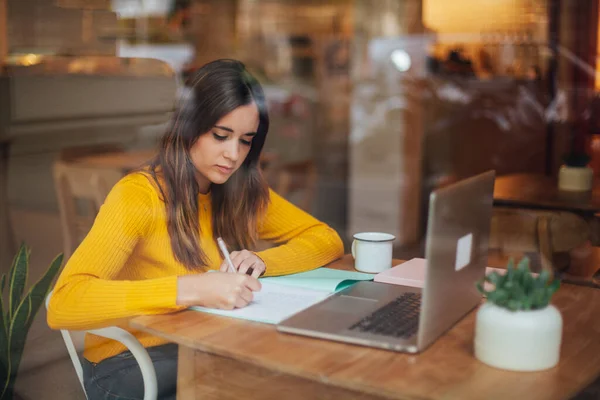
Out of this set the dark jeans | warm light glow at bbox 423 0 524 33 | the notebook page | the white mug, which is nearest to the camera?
the notebook page

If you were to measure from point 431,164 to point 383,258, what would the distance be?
7.42ft

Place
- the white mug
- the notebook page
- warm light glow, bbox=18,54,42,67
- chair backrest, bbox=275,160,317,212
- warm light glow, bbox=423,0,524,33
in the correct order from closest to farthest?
the notebook page, the white mug, warm light glow, bbox=18,54,42,67, warm light glow, bbox=423,0,524,33, chair backrest, bbox=275,160,317,212

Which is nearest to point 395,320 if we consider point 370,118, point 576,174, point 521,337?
point 521,337

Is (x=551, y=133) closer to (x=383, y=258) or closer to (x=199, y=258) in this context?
(x=383, y=258)

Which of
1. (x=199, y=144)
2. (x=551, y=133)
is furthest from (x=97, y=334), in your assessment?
(x=551, y=133)

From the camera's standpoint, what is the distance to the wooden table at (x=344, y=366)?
101 cm

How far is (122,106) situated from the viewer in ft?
8.13

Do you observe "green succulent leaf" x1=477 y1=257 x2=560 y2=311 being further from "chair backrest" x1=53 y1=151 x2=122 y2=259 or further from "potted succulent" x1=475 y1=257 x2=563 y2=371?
"chair backrest" x1=53 y1=151 x2=122 y2=259

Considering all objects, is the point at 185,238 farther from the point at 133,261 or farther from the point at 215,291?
the point at 215,291

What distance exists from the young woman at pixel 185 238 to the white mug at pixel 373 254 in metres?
0.10

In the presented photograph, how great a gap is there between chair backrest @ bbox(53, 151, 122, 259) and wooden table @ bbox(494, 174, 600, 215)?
1.08 m

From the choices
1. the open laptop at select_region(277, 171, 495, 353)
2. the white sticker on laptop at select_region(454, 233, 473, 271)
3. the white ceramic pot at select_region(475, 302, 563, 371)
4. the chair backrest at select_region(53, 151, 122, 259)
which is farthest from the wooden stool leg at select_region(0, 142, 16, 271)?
the white ceramic pot at select_region(475, 302, 563, 371)

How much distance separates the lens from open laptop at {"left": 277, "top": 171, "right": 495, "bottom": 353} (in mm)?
1077

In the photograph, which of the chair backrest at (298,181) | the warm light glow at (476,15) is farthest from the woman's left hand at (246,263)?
the warm light glow at (476,15)
